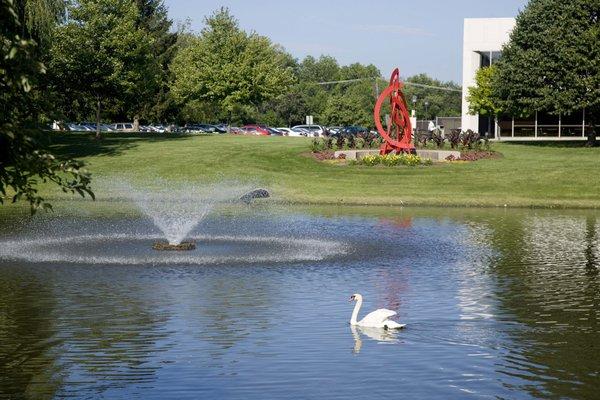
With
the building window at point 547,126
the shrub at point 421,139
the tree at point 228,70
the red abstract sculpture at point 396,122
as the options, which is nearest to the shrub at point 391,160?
the red abstract sculpture at point 396,122

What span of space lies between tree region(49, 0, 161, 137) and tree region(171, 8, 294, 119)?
1490cm

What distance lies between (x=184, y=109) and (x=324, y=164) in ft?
169

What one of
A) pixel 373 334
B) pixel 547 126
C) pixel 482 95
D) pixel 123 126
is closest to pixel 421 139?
pixel 482 95

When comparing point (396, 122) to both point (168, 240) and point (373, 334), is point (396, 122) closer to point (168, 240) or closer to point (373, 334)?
point (168, 240)

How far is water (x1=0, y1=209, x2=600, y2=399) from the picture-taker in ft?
44.4

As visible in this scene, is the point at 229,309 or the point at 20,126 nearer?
the point at 20,126

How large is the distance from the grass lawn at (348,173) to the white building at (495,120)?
24.8 m

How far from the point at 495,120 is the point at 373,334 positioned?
78.2 meters

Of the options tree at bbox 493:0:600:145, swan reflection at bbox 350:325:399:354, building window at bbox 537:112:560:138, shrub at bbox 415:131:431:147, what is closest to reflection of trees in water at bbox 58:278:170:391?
swan reflection at bbox 350:325:399:354

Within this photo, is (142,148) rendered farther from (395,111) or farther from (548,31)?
(548,31)

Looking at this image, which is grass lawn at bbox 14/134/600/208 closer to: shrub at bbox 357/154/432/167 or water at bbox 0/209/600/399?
shrub at bbox 357/154/432/167

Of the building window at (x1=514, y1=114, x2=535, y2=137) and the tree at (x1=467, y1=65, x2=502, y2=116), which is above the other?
the tree at (x1=467, y1=65, x2=502, y2=116)

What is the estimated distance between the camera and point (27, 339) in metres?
15.9

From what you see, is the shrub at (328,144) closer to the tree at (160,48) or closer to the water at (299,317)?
the water at (299,317)
